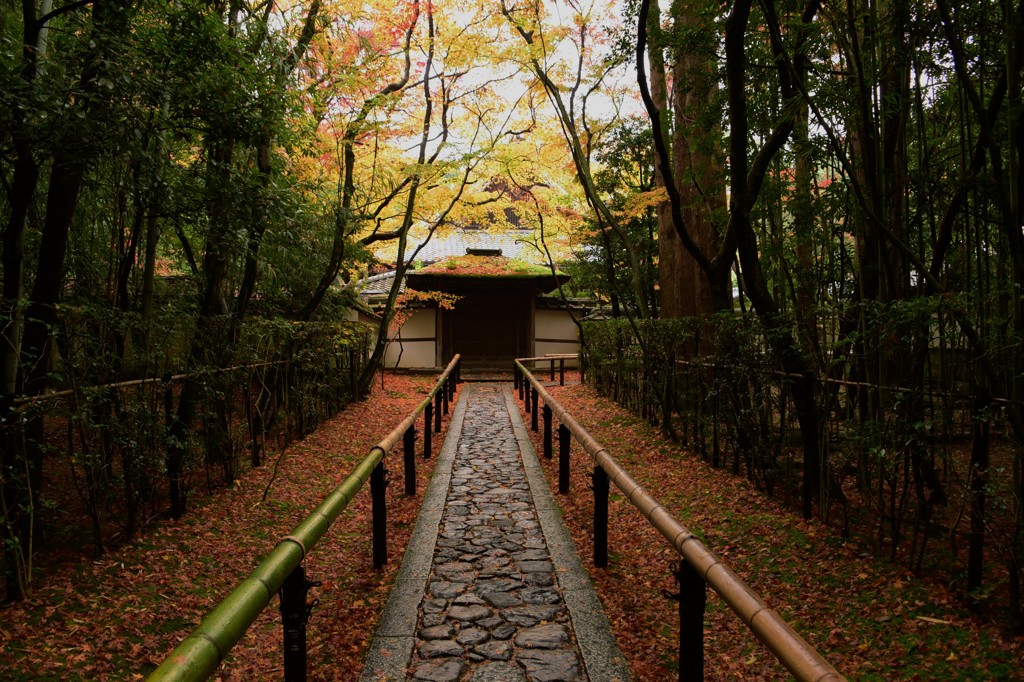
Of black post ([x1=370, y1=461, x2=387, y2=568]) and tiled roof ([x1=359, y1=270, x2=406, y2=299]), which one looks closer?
black post ([x1=370, y1=461, x2=387, y2=568])

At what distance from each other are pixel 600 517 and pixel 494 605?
3.32 ft

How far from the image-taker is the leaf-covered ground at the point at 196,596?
10.6 feet

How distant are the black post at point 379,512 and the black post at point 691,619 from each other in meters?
2.36

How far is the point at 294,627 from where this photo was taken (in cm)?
234

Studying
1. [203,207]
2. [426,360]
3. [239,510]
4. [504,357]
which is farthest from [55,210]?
[504,357]

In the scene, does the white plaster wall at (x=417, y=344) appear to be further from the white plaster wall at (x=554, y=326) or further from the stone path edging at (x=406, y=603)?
the stone path edging at (x=406, y=603)

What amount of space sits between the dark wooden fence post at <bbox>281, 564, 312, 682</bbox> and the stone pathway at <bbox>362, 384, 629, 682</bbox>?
2.23ft

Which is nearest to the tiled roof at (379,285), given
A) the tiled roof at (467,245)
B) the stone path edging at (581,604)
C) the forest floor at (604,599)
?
the tiled roof at (467,245)

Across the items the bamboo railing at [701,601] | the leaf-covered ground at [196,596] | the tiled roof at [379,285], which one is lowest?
the leaf-covered ground at [196,596]

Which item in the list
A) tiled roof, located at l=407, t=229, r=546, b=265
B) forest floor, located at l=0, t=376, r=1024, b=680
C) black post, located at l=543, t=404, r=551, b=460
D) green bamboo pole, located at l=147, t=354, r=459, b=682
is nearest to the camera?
green bamboo pole, located at l=147, t=354, r=459, b=682

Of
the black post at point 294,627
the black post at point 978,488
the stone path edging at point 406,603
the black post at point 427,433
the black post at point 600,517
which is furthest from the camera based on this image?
the black post at point 427,433

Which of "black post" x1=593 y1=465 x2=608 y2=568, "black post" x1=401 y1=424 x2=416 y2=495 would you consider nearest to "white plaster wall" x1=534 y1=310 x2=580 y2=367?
"black post" x1=401 y1=424 x2=416 y2=495

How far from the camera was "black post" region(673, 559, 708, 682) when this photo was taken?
2402 millimetres

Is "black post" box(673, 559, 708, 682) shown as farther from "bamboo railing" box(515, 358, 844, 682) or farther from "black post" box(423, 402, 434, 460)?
"black post" box(423, 402, 434, 460)
